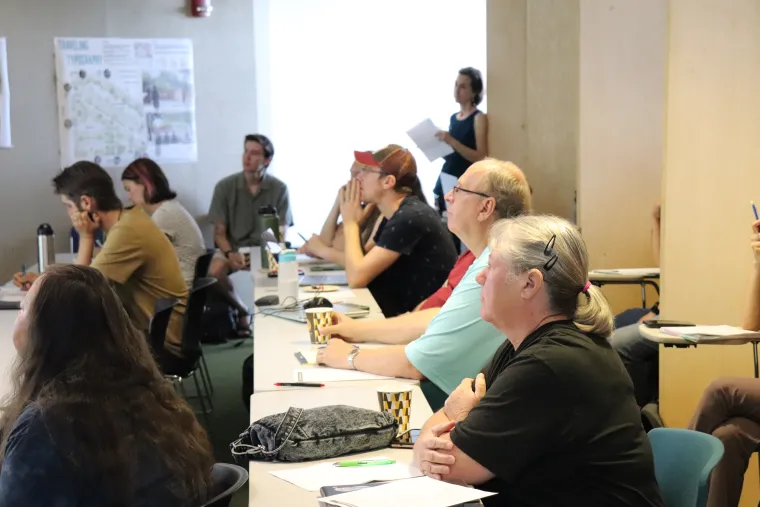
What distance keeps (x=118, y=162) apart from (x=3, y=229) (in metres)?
0.95

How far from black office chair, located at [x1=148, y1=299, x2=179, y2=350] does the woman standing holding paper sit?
115 inches

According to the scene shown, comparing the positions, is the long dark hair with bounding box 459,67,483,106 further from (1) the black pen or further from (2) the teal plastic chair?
(2) the teal plastic chair

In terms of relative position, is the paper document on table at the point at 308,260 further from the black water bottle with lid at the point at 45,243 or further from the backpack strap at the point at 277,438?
the backpack strap at the point at 277,438

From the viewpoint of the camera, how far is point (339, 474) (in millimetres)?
1819

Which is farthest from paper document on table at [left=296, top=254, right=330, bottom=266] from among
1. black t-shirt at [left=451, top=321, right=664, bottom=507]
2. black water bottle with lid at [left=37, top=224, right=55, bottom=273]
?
black t-shirt at [left=451, top=321, right=664, bottom=507]

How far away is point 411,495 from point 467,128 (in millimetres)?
4935

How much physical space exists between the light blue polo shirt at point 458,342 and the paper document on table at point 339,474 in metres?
0.62

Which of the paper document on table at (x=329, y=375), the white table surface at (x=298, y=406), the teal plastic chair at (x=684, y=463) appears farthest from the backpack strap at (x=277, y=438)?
the teal plastic chair at (x=684, y=463)

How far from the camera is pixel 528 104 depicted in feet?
19.6

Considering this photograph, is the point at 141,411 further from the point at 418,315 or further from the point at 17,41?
the point at 17,41

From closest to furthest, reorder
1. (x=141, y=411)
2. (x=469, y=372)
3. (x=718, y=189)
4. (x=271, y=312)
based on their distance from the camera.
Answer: (x=141, y=411) → (x=469, y=372) → (x=718, y=189) → (x=271, y=312)

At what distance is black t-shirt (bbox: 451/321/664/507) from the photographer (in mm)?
1651

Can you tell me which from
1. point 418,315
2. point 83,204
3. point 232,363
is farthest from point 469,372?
point 232,363

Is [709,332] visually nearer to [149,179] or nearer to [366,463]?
[366,463]
